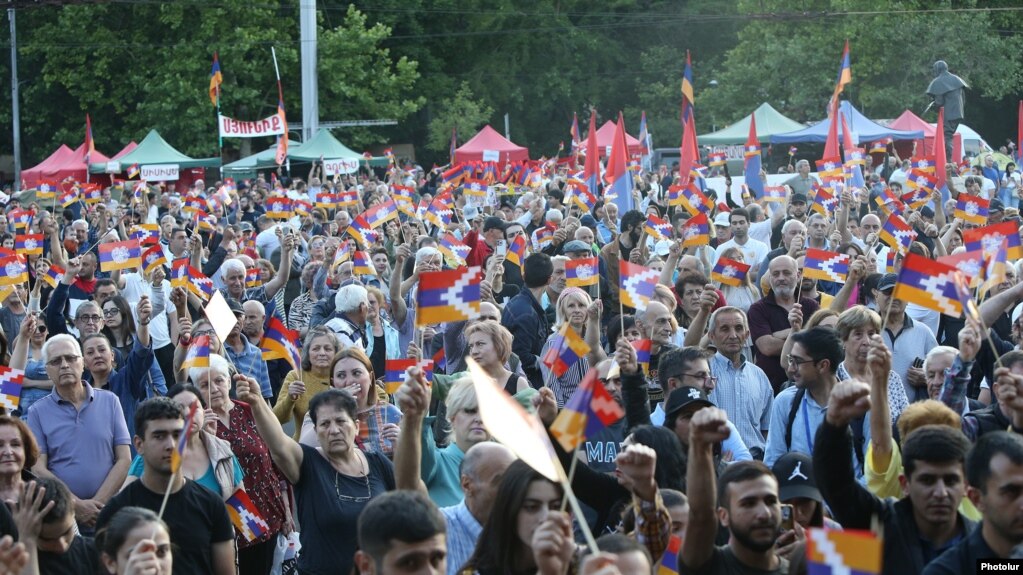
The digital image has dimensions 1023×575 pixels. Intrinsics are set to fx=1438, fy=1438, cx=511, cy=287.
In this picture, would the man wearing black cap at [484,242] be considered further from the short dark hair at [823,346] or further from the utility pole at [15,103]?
the utility pole at [15,103]

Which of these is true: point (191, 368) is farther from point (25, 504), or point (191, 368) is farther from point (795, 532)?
point (795, 532)

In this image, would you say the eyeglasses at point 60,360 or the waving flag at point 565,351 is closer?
the eyeglasses at point 60,360

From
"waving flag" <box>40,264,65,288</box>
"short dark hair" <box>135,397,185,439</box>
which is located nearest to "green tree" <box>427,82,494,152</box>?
"waving flag" <box>40,264,65,288</box>

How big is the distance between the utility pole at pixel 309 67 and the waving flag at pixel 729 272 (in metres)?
27.6

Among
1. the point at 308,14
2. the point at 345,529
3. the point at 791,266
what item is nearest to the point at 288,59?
the point at 308,14

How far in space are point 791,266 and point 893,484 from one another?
13.3ft

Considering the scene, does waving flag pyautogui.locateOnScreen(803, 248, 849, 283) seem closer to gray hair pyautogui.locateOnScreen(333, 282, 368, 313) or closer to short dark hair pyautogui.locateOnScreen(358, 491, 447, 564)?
gray hair pyautogui.locateOnScreen(333, 282, 368, 313)

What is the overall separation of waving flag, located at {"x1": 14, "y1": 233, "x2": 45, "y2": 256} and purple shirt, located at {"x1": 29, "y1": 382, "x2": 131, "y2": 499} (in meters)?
7.07

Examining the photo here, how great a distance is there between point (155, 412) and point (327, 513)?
2.82ft

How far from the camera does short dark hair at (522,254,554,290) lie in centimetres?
1012

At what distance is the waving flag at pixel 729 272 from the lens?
1052 cm

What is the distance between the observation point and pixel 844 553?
3.43 meters

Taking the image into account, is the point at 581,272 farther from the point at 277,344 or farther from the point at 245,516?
the point at 245,516

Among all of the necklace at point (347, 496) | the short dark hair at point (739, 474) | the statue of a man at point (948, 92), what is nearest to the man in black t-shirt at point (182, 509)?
the necklace at point (347, 496)
